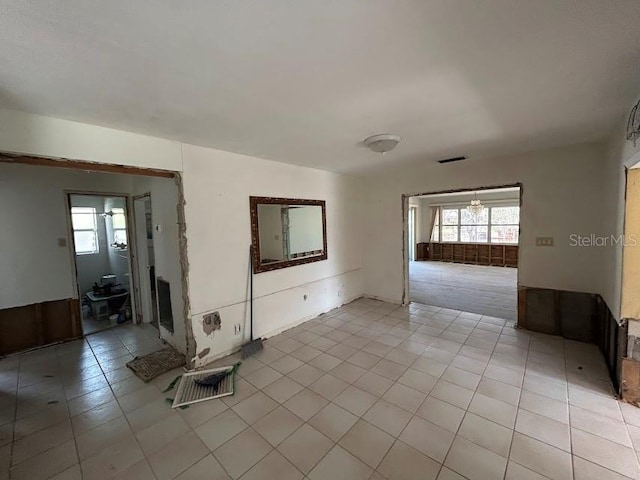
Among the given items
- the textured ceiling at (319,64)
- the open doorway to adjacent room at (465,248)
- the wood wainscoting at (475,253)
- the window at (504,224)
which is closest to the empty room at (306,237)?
the textured ceiling at (319,64)

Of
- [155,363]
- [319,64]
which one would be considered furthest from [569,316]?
[155,363]

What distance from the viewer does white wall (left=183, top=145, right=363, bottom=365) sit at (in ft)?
9.33

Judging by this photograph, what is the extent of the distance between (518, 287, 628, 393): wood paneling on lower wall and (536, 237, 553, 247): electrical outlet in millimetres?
575

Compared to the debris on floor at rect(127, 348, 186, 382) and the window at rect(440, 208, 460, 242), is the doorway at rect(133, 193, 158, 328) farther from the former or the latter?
the window at rect(440, 208, 460, 242)

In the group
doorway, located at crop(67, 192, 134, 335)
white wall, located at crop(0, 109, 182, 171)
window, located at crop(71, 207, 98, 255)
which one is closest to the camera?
white wall, located at crop(0, 109, 182, 171)

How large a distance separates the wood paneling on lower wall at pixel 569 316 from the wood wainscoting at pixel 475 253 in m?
5.75

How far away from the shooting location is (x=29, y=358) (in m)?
3.10

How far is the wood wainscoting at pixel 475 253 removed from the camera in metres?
8.46

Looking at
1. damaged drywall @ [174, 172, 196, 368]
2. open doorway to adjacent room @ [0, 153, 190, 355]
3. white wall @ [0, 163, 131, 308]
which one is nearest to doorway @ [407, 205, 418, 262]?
open doorway to adjacent room @ [0, 153, 190, 355]

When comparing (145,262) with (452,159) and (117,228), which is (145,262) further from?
(452,159)

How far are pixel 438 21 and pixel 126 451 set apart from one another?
9.90ft

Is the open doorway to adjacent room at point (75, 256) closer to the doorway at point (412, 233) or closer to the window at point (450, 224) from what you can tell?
the doorway at point (412, 233)

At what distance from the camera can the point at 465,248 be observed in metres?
9.31

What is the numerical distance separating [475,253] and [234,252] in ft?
28.5
